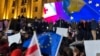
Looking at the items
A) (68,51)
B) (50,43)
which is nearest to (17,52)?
(50,43)

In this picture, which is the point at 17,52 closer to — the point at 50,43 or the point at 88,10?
the point at 50,43

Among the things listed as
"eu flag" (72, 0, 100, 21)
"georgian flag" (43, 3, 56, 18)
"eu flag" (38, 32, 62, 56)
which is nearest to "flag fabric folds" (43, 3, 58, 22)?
"georgian flag" (43, 3, 56, 18)

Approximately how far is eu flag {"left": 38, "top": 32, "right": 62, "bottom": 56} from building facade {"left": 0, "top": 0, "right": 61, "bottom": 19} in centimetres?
1545

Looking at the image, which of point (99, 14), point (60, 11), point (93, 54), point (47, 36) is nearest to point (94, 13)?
point (99, 14)

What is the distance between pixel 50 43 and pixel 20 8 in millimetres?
17124

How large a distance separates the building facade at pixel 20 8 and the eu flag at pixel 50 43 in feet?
50.7

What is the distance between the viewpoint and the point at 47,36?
3.60m

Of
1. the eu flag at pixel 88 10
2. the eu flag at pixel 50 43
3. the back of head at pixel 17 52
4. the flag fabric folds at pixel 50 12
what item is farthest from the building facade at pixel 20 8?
the back of head at pixel 17 52

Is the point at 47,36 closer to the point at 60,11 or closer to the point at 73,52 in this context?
the point at 73,52

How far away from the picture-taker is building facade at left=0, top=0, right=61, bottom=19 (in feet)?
64.2

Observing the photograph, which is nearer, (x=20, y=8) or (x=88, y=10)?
(x=88, y=10)

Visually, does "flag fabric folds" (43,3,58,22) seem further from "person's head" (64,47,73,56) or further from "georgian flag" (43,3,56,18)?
"person's head" (64,47,73,56)

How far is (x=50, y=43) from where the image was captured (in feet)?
11.5

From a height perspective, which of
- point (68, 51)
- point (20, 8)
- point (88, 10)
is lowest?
point (68, 51)
